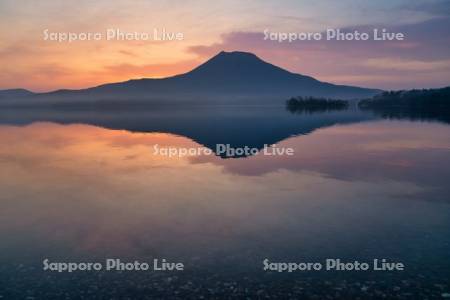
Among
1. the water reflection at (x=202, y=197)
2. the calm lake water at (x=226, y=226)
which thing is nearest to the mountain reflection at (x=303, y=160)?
the water reflection at (x=202, y=197)

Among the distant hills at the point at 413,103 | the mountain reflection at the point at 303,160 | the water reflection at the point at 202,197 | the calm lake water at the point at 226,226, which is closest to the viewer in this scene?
the calm lake water at the point at 226,226

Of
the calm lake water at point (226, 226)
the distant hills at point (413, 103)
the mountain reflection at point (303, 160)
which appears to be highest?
the distant hills at point (413, 103)

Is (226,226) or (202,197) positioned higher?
(202,197)

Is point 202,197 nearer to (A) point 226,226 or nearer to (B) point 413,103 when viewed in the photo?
(A) point 226,226

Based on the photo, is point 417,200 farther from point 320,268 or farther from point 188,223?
point 188,223

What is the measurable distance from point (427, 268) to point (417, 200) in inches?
314

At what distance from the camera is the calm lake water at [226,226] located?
10586mm

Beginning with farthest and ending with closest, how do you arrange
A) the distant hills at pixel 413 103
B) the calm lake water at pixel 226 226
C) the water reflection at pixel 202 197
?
1. the distant hills at pixel 413 103
2. the water reflection at pixel 202 197
3. the calm lake water at pixel 226 226

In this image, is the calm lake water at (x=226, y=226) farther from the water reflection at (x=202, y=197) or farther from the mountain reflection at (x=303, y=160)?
the mountain reflection at (x=303, y=160)

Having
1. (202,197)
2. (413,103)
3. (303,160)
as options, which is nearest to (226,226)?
(202,197)

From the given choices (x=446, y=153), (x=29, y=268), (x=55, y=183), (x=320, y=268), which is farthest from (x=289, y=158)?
(x=29, y=268)

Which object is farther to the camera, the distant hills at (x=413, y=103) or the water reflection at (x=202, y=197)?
the distant hills at (x=413, y=103)

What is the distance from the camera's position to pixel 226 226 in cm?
1505

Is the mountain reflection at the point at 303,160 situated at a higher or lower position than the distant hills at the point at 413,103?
lower
